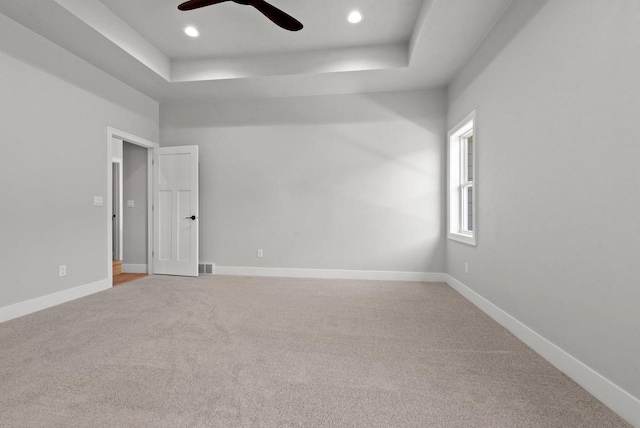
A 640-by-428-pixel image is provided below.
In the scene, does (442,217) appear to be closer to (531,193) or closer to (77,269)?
(531,193)

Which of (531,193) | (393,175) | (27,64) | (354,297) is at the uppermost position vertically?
(27,64)

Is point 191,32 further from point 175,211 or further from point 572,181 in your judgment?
point 572,181

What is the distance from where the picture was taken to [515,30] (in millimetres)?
2449

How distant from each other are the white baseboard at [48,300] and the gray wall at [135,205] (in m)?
1.10

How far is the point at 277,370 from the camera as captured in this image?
185 centimetres

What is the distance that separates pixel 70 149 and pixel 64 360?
248 cm

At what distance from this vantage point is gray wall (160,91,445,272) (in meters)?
4.34

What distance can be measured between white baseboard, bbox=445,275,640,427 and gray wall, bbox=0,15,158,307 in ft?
15.0

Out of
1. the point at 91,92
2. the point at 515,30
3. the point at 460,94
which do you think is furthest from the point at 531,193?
the point at 91,92

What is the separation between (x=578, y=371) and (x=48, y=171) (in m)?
4.85

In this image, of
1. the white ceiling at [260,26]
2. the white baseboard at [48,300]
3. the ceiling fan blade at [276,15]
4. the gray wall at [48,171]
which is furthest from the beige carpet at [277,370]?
the white ceiling at [260,26]

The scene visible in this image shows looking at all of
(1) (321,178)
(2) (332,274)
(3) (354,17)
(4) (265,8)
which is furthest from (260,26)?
(2) (332,274)

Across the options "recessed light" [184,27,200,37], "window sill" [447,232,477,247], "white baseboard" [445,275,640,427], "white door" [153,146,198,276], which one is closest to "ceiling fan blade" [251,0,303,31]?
"recessed light" [184,27,200,37]

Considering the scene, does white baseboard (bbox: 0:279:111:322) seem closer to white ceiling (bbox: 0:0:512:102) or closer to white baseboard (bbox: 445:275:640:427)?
white ceiling (bbox: 0:0:512:102)
